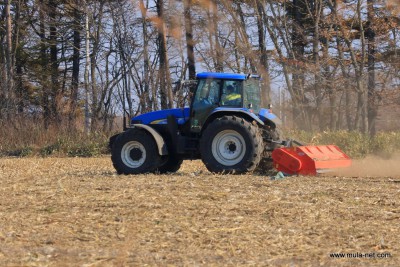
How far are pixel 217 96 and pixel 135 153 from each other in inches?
78.7

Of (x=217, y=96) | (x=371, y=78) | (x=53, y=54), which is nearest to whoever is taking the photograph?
(x=217, y=96)

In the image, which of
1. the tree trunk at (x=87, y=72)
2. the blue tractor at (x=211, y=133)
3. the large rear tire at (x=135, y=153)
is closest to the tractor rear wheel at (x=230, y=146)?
the blue tractor at (x=211, y=133)

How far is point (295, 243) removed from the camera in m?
5.50

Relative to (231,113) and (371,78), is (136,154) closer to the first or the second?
(231,113)

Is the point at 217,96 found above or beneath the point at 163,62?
beneath

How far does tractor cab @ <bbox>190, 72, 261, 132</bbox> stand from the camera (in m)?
11.8

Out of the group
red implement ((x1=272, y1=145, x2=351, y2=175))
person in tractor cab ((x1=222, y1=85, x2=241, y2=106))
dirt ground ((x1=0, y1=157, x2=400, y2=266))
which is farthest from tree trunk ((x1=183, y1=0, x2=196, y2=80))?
dirt ground ((x1=0, y1=157, x2=400, y2=266))

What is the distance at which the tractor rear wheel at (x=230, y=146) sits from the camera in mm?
11266

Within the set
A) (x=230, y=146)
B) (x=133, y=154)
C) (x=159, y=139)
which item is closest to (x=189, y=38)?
(x=133, y=154)

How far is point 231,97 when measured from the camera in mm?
11867

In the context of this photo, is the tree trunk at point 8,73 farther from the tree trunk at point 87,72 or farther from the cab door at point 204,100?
the cab door at point 204,100

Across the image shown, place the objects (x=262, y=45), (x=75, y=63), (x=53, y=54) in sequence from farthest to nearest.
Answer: (x=53, y=54)
(x=75, y=63)
(x=262, y=45)

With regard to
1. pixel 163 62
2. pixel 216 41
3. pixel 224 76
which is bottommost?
pixel 224 76

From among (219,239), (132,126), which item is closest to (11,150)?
(132,126)
